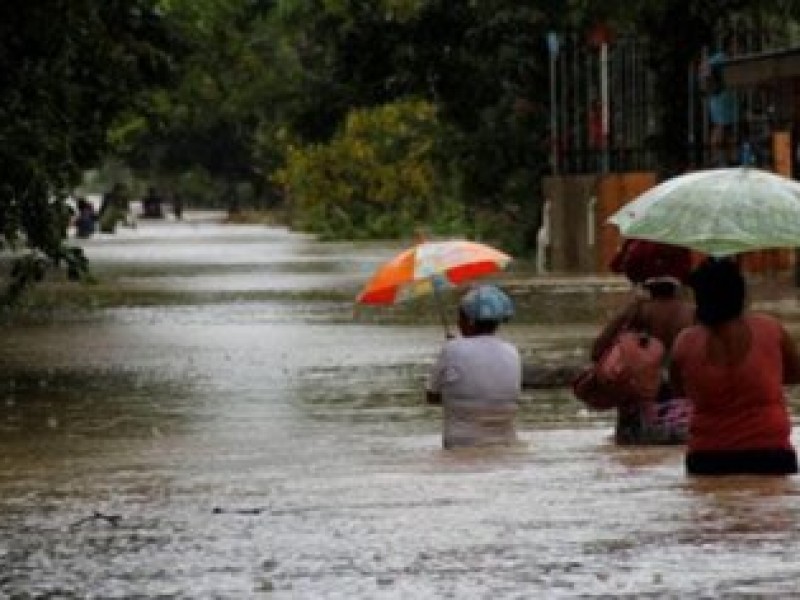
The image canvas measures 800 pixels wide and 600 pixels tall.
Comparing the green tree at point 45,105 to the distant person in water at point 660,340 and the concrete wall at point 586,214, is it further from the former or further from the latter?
the concrete wall at point 586,214

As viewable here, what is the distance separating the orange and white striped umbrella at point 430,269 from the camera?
15969mm

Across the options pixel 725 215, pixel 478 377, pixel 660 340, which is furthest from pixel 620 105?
pixel 660 340

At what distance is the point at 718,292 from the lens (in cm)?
1156

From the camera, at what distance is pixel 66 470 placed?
1421cm

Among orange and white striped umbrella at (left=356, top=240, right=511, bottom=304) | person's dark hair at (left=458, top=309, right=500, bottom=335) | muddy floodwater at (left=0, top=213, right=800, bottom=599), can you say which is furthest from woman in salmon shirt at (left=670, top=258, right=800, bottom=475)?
orange and white striped umbrella at (left=356, top=240, right=511, bottom=304)

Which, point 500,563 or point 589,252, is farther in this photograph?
point 589,252

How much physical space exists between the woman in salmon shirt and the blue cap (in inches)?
92.3

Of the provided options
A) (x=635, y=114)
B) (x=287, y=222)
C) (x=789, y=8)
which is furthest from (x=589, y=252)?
(x=287, y=222)

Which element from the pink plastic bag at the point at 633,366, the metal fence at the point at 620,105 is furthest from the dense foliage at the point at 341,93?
the pink plastic bag at the point at 633,366

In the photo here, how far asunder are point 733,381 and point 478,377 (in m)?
2.77

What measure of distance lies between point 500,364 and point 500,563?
195 inches

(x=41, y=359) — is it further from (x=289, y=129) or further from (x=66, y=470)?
(x=289, y=129)

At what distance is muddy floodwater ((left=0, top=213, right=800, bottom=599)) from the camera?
9094 millimetres

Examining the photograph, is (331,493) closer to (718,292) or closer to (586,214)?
(718,292)
